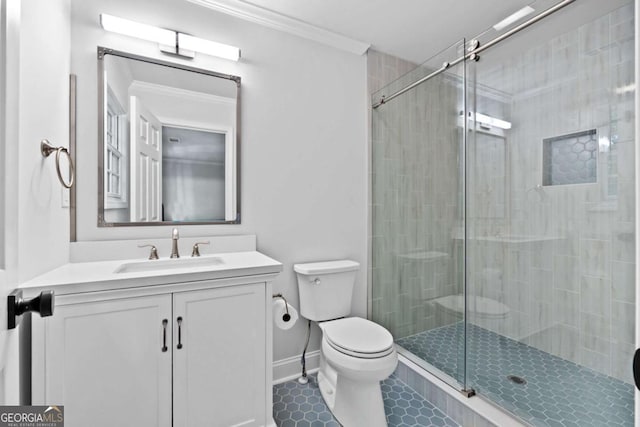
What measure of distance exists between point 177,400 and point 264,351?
39 cm

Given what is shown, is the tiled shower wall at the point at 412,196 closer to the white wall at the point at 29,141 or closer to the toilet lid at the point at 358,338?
the toilet lid at the point at 358,338

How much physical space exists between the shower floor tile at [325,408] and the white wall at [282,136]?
24 cm

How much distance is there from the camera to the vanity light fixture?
1.51 m

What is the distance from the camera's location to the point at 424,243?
6.57ft

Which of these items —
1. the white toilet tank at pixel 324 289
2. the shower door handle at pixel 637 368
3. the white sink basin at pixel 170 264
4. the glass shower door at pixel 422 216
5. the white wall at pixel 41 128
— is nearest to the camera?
the shower door handle at pixel 637 368

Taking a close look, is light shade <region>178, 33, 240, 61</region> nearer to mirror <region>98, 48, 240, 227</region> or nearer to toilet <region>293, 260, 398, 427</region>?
mirror <region>98, 48, 240, 227</region>

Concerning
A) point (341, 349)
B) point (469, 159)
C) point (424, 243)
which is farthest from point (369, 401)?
point (469, 159)

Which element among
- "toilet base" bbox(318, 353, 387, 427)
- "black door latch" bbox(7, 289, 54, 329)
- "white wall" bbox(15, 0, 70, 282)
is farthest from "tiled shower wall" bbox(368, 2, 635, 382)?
"white wall" bbox(15, 0, 70, 282)

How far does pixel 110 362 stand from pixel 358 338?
1133 mm

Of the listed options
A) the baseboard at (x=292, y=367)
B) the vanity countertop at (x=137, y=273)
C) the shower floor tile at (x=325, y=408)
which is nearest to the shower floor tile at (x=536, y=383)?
the shower floor tile at (x=325, y=408)

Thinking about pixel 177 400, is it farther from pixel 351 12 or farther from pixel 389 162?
pixel 351 12

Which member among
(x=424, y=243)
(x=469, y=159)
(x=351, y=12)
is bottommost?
(x=424, y=243)

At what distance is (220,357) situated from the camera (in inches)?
51.6

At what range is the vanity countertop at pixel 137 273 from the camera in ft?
3.48
